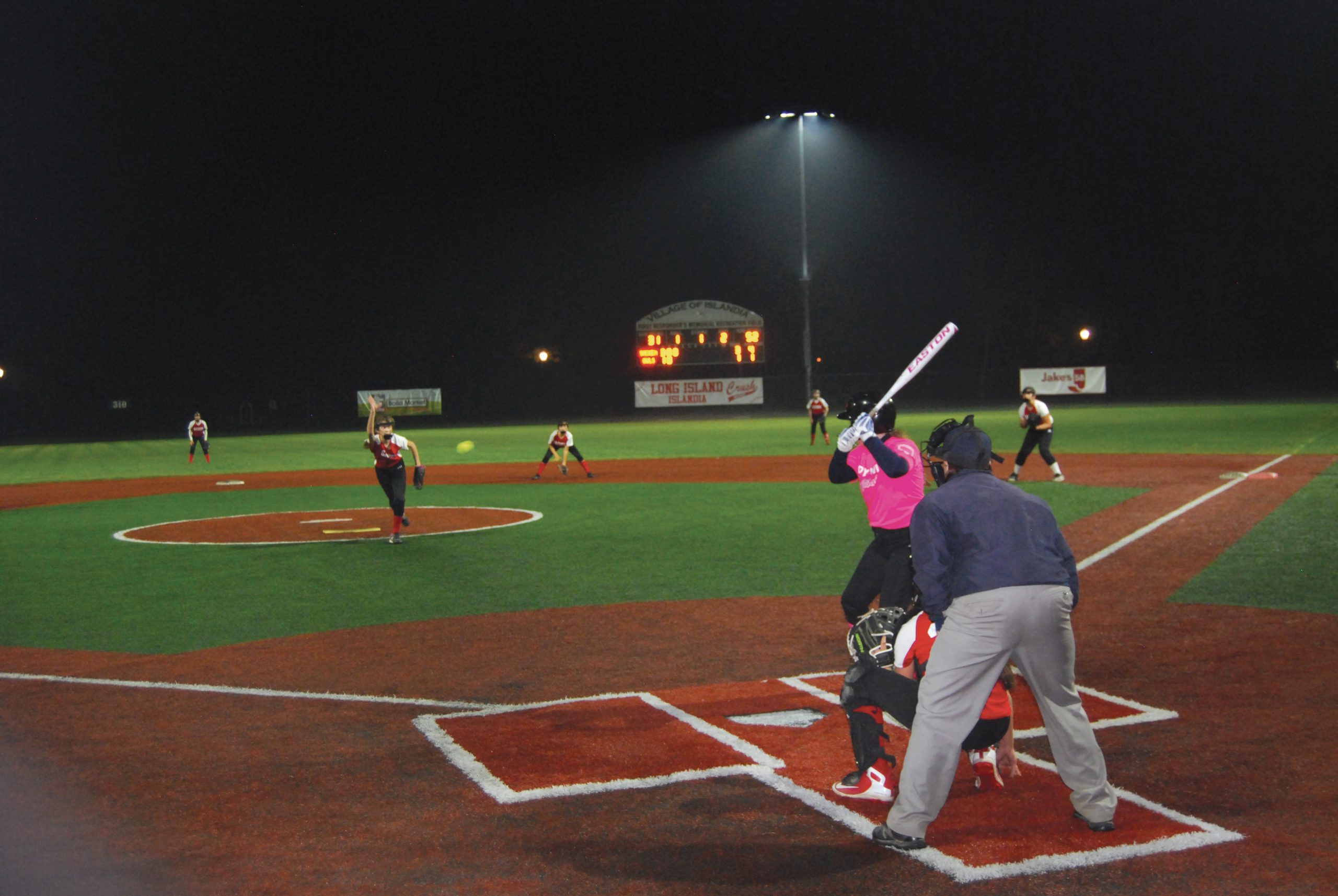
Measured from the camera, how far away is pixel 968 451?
5.22 m

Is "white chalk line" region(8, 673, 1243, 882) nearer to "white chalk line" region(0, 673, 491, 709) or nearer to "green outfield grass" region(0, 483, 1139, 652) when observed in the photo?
"white chalk line" region(0, 673, 491, 709)

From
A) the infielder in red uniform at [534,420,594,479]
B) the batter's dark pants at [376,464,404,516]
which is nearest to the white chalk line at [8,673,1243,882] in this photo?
the batter's dark pants at [376,464,404,516]

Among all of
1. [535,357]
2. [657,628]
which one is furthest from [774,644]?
[535,357]

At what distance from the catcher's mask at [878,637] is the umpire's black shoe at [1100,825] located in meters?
1.11

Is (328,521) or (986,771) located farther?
(328,521)

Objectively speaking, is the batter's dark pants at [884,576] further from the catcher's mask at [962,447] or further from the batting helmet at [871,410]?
the catcher's mask at [962,447]

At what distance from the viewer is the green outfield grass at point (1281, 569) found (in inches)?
422

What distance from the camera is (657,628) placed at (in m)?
10.0

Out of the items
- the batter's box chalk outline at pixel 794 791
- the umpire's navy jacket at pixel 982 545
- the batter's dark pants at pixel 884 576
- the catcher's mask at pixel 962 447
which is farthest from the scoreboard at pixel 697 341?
the umpire's navy jacket at pixel 982 545

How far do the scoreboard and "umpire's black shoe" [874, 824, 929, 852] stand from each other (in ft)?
185

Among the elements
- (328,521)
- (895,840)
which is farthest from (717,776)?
(328,521)

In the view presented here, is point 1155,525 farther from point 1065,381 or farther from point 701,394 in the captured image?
point 1065,381

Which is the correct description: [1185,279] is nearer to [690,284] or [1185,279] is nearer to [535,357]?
[690,284]

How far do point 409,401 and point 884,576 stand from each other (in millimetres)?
58797
